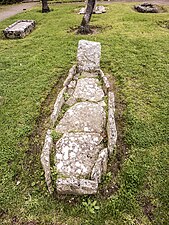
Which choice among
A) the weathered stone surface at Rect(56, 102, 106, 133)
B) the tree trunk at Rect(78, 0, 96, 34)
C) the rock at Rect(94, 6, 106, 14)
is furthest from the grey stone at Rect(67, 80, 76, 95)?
the rock at Rect(94, 6, 106, 14)

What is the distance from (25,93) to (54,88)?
706 mm

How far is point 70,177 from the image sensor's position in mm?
3570

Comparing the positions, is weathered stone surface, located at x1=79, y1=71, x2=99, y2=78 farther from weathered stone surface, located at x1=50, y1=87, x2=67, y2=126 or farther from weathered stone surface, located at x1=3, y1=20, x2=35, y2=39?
weathered stone surface, located at x1=3, y1=20, x2=35, y2=39

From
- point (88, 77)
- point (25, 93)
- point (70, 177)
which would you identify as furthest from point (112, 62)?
point (70, 177)

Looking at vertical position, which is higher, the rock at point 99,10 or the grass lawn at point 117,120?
the rock at point 99,10

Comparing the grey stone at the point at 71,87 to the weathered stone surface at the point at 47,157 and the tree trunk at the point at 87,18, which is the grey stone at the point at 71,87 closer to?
the weathered stone surface at the point at 47,157

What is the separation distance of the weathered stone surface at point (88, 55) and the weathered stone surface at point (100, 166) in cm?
304

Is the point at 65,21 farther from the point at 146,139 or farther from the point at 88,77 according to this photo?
the point at 146,139

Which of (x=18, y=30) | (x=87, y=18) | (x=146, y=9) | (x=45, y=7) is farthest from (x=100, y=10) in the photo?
(x=18, y=30)

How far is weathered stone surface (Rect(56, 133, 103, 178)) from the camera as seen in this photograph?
12.1 feet

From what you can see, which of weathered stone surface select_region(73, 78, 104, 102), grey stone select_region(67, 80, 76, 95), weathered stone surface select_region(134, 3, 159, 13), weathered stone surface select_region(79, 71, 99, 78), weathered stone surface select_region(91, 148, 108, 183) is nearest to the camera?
weathered stone surface select_region(91, 148, 108, 183)

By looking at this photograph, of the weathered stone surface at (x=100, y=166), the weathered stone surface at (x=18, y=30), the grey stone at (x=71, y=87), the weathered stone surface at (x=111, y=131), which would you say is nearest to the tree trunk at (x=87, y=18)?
the weathered stone surface at (x=18, y=30)

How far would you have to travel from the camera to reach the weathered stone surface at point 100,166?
11.7 ft

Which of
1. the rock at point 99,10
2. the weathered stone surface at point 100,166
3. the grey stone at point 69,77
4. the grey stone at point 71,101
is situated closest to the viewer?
the weathered stone surface at point 100,166
